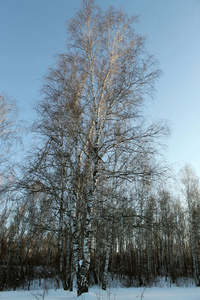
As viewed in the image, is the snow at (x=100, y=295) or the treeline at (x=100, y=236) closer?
the snow at (x=100, y=295)

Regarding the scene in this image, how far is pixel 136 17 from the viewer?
741 centimetres

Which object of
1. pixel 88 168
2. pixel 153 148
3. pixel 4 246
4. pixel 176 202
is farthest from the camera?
pixel 176 202

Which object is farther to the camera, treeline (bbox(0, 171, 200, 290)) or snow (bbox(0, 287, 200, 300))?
treeline (bbox(0, 171, 200, 290))

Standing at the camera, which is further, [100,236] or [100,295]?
[100,236]

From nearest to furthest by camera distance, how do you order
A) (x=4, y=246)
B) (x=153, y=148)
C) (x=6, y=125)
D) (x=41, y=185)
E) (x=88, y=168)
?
(x=41, y=185), (x=153, y=148), (x=88, y=168), (x=6, y=125), (x=4, y=246)

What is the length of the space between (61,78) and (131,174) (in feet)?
13.2

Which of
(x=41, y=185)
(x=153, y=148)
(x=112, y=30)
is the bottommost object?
(x=41, y=185)

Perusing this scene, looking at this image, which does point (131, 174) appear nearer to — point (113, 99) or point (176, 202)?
point (113, 99)

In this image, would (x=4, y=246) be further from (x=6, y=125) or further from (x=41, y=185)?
(x=41, y=185)

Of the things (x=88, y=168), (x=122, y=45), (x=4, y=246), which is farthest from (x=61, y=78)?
(x=4, y=246)

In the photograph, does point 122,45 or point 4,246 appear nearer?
point 122,45

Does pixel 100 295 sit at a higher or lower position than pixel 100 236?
lower

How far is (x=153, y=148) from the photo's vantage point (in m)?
6.13

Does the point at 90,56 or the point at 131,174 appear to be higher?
the point at 90,56
